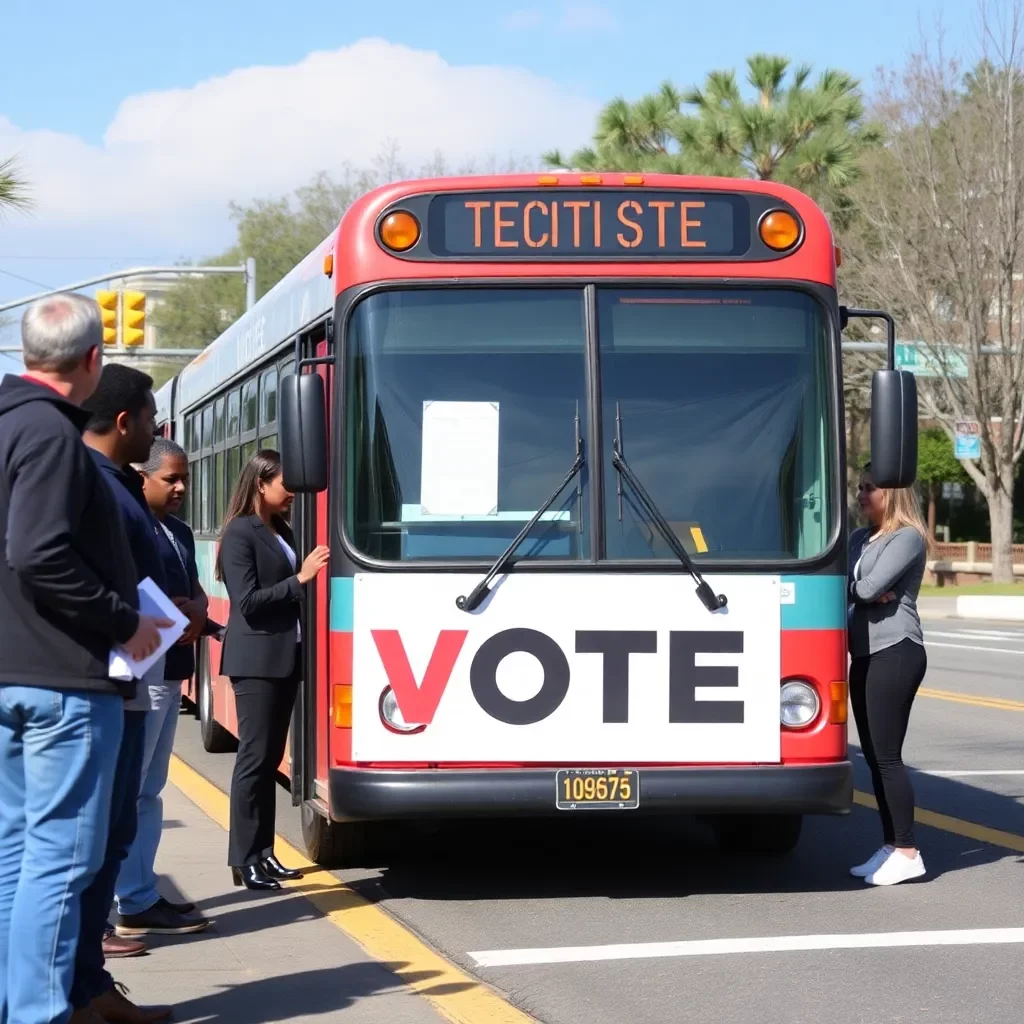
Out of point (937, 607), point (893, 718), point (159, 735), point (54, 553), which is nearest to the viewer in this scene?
point (54, 553)

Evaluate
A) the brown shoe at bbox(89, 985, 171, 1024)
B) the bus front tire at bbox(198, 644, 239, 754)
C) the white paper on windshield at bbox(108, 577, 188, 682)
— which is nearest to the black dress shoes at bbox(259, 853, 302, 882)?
the brown shoe at bbox(89, 985, 171, 1024)

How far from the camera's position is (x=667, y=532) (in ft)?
24.6

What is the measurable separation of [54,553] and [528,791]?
10.4 feet

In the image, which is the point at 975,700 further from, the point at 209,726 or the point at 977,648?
the point at 977,648

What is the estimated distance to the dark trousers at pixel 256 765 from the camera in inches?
309

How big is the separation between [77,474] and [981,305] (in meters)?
35.3

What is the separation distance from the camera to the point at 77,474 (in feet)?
15.2

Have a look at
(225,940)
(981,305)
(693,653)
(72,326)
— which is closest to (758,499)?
(693,653)

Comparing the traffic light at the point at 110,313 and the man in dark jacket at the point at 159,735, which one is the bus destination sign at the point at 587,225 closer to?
the man in dark jacket at the point at 159,735

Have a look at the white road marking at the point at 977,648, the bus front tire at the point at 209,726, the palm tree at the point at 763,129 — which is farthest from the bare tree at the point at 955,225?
the bus front tire at the point at 209,726

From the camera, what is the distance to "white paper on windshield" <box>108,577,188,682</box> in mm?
4734

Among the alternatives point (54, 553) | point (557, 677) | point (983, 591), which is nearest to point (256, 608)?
point (557, 677)

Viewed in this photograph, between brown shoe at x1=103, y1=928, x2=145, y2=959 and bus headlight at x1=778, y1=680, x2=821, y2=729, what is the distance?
268 centimetres

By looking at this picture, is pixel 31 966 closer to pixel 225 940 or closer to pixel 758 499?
pixel 225 940
